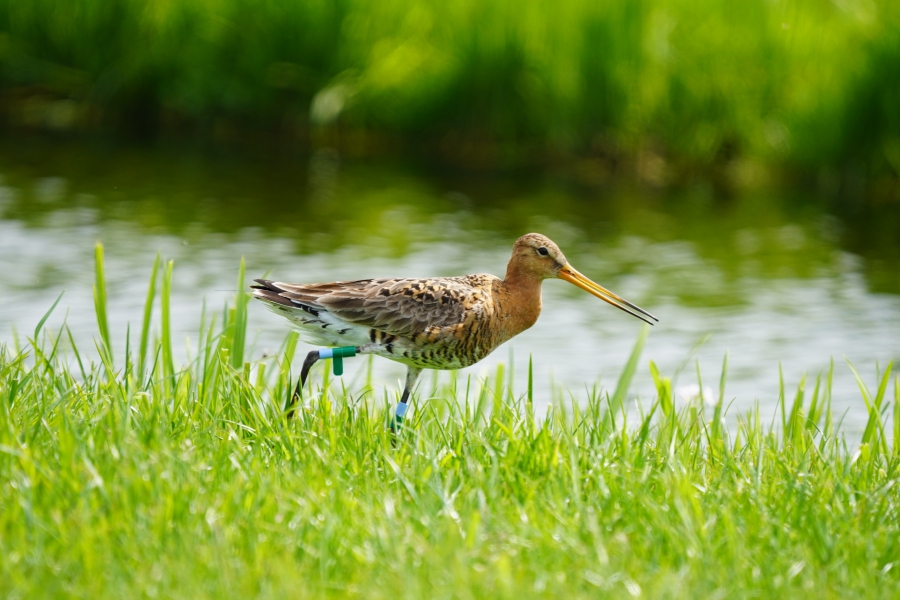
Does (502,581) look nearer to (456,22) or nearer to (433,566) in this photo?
(433,566)

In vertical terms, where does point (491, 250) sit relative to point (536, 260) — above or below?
below

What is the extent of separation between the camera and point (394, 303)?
4941 millimetres

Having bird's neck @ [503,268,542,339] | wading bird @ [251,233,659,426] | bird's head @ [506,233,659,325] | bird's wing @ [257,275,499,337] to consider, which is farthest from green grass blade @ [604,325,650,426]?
bird's wing @ [257,275,499,337]

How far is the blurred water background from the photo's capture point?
10.1 meters

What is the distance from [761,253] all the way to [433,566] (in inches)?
337

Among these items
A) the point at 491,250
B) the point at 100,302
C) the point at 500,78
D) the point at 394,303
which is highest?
the point at 500,78

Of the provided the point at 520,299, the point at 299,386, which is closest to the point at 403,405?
the point at 299,386

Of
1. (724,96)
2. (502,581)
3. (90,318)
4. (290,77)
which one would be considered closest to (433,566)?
(502,581)

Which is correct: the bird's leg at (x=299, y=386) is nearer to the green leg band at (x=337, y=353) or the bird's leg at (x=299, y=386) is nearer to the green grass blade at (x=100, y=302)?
the green leg band at (x=337, y=353)

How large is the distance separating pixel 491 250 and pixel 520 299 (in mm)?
5366

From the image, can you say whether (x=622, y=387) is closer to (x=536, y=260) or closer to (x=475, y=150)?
(x=536, y=260)

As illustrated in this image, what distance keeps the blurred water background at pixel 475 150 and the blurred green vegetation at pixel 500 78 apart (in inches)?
1.0

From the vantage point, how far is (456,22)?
Answer: 43.5ft

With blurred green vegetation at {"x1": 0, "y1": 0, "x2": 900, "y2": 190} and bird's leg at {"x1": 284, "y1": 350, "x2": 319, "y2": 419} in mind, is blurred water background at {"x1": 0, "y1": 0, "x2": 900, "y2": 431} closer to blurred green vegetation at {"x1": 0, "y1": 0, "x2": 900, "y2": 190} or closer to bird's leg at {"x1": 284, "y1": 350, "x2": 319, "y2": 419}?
blurred green vegetation at {"x1": 0, "y1": 0, "x2": 900, "y2": 190}
